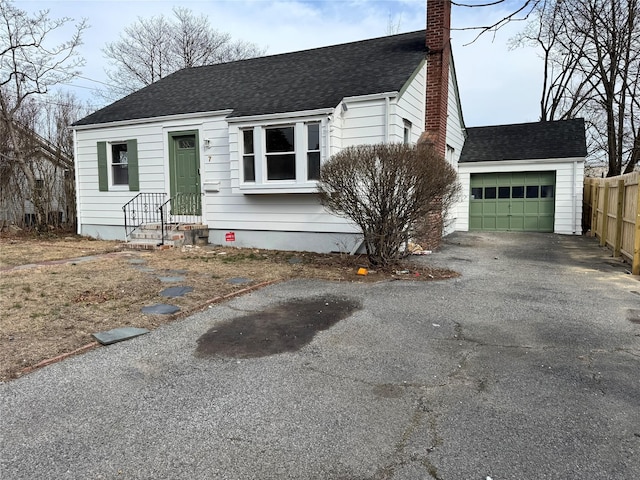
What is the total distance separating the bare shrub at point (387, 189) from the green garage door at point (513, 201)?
8.97 m

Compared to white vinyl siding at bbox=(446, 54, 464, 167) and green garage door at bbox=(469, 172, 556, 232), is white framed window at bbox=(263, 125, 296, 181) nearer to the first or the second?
white vinyl siding at bbox=(446, 54, 464, 167)

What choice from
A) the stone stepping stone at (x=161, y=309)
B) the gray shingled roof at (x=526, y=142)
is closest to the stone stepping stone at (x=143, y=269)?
the stone stepping stone at (x=161, y=309)

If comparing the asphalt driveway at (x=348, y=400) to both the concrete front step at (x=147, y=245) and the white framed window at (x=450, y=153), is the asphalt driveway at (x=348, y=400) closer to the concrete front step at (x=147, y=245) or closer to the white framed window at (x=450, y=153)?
the concrete front step at (x=147, y=245)

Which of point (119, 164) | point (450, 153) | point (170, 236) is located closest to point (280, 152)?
point (170, 236)

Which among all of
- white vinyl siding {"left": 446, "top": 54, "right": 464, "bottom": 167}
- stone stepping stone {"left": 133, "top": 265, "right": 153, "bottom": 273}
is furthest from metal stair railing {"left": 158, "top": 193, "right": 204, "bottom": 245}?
white vinyl siding {"left": 446, "top": 54, "right": 464, "bottom": 167}

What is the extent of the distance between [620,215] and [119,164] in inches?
493

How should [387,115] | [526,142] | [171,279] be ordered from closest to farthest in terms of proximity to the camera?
1. [171,279]
2. [387,115]
3. [526,142]

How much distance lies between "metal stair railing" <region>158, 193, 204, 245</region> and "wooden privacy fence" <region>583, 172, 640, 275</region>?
926 centimetres

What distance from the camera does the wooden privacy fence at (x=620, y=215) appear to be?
7911 mm

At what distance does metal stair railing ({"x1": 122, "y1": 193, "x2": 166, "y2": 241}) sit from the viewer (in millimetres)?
11914

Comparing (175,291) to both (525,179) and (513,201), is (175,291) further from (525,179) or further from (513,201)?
(525,179)

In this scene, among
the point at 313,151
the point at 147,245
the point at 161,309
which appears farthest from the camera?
the point at 147,245

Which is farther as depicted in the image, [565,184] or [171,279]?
[565,184]

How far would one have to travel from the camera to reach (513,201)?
620 inches
